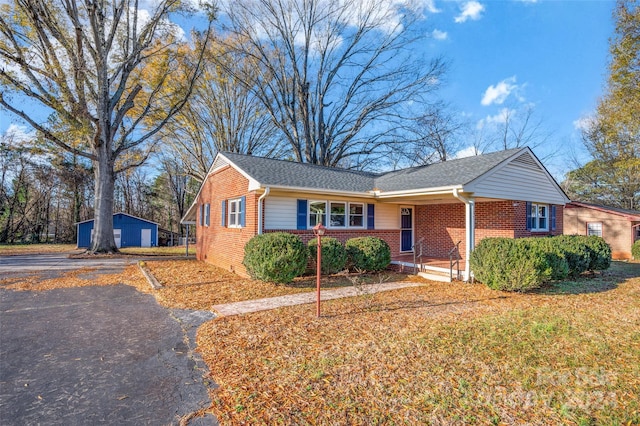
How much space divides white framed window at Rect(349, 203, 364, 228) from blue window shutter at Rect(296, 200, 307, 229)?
6.40 ft

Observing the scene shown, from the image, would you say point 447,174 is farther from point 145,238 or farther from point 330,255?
point 145,238

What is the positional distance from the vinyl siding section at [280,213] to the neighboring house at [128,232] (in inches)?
846

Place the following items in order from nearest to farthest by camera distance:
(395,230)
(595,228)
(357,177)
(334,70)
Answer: (395,230), (357,177), (595,228), (334,70)

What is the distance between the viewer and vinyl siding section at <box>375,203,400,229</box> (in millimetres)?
11969

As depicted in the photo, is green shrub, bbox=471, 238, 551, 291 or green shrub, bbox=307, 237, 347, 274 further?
green shrub, bbox=307, 237, 347, 274

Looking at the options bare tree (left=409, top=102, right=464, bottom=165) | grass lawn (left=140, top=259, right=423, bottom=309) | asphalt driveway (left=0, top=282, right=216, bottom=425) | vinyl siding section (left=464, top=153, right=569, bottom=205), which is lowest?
asphalt driveway (left=0, top=282, right=216, bottom=425)

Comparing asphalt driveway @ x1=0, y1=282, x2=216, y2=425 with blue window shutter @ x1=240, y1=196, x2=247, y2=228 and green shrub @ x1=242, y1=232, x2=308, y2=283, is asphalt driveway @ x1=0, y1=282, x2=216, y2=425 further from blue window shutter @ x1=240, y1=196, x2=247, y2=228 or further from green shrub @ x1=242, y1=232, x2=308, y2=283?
blue window shutter @ x1=240, y1=196, x2=247, y2=228

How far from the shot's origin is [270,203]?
31.6ft

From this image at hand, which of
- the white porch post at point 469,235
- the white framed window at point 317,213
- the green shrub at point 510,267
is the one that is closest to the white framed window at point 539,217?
the white porch post at point 469,235

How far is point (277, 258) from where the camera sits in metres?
7.83

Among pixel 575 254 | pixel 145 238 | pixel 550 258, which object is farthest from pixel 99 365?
pixel 145 238

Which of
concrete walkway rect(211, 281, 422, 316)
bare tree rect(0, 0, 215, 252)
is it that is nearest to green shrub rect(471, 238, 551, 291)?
concrete walkway rect(211, 281, 422, 316)

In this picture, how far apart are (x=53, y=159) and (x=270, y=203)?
2742 cm

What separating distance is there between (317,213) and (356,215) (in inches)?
67.6
